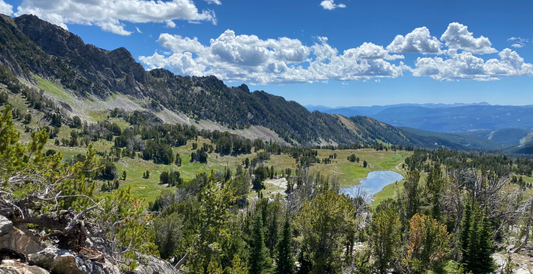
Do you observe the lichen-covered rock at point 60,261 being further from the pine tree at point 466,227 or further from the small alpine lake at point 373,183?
the small alpine lake at point 373,183

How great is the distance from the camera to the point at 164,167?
604 ft

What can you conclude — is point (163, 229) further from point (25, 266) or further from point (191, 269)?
point (25, 266)

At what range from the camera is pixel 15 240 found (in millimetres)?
12508

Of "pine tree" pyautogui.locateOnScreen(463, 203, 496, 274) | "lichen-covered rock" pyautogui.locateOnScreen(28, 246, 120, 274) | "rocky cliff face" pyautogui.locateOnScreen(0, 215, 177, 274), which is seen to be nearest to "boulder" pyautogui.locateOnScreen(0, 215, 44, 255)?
"rocky cliff face" pyautogui.locateOnScreen(0, 215, 177, 274)

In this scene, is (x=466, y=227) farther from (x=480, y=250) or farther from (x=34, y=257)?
(x=34, y=257)

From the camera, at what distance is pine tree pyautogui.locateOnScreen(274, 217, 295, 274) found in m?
43.9

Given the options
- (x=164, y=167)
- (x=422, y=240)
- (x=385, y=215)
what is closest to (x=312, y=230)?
(x=385, y=215)

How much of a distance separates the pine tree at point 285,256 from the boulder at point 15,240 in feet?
115

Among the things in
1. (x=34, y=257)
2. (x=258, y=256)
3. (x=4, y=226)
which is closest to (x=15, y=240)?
(x=4, y=226)

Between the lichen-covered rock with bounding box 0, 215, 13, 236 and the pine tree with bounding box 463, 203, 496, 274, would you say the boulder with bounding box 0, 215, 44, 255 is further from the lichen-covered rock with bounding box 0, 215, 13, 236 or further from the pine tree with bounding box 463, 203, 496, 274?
the pine tree with bounding box 463, 203, 496, 274

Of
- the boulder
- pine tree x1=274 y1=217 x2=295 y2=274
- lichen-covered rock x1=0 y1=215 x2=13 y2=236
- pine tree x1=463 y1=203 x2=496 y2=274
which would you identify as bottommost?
pine tree x1=274 y1=217 x2=295 y2=274

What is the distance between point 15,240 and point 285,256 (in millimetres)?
37711

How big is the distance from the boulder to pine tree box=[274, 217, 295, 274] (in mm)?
35068

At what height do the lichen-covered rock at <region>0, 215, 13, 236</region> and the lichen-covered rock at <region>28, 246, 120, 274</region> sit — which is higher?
the lichen-covered rock at <region>0, 215, 13, 236</region>
